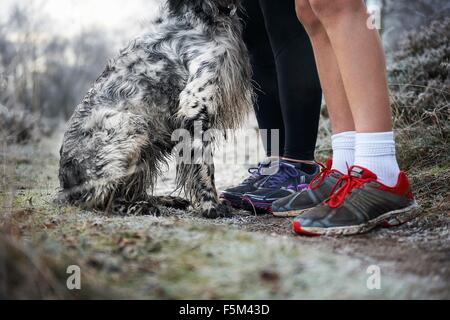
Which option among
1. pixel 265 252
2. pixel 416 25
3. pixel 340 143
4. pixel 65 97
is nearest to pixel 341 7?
pixel 340 143

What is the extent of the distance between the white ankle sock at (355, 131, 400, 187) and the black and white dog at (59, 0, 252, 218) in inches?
37.8

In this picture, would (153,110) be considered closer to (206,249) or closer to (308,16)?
(308,16)

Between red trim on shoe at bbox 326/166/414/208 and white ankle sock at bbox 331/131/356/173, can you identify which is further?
white ankle sock at bbox 331/131/356/173

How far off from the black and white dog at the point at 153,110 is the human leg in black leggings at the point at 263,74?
8.4 inches

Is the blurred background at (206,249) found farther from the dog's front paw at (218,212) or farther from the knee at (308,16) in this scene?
the knee at (308,16)

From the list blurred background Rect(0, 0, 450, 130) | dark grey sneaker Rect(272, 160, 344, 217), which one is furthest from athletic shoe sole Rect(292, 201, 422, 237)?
blurred background Rect(0, 0, 450, 130)

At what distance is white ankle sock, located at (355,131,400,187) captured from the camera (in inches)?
83.1

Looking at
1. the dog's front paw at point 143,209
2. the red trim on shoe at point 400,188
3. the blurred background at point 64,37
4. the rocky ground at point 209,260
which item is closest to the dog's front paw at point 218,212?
the dog's front paw at point 143,209

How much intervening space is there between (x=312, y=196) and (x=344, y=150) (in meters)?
0.28

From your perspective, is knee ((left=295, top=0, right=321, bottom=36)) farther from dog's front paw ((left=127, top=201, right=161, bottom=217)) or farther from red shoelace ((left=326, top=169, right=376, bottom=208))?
dog's front paw ((left=127, top=201, right=161, bottom=217))

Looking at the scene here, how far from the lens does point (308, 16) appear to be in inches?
96.0

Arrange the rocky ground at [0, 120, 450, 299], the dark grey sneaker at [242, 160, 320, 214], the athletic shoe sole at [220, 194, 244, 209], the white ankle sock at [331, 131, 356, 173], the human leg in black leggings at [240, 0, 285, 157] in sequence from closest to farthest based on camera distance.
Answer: the rocky ground at [0, 120, 450, 299], the white ankle sock at [331, 131, 356, 173], the dark grey sneaker at [242, 160, 320, 214], the athletic shoe sole at [220, 194, 244, 209], the human leg in black leggings at [240, 0, 285, 157]
